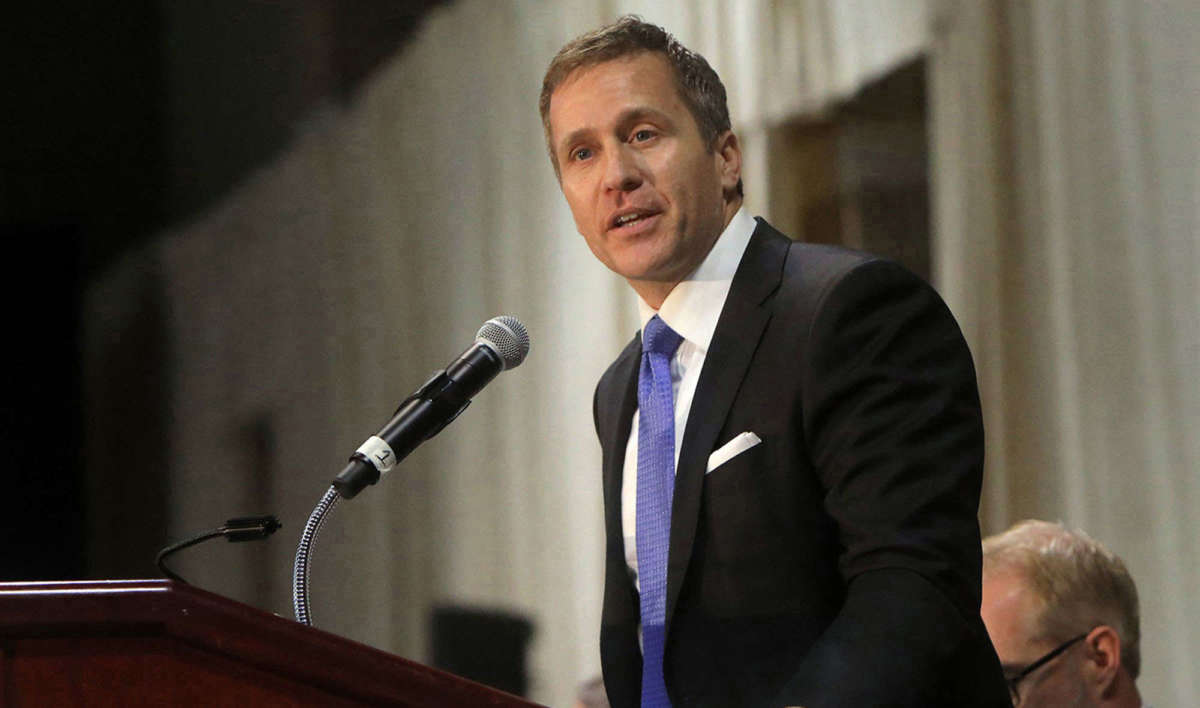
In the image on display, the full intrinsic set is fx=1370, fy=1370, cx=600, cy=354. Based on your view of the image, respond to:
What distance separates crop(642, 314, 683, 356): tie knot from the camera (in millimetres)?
1601

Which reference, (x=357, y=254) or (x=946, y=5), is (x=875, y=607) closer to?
(x=357, y=254)

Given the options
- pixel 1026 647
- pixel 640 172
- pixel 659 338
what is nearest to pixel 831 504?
pixel 659 338

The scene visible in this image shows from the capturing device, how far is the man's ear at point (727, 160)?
1.64 metres

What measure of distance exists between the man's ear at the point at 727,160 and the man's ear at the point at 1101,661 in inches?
40.6

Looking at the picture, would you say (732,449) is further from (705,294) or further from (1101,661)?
(1101,661)

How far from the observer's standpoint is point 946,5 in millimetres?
3777

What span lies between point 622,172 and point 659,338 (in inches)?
7.9

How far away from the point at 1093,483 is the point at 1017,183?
84 cm

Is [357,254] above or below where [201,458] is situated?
above

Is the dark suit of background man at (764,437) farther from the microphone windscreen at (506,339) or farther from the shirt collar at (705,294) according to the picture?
the microphone windscreen at (506,339)

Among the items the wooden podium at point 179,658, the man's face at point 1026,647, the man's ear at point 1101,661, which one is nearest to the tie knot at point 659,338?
the wooden podium at point 179,658

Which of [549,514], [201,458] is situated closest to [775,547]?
[549,514]

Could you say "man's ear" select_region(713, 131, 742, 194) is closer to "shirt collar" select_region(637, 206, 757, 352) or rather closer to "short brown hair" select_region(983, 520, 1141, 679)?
"shirt collar" select_region(637, 206, 757, 352)

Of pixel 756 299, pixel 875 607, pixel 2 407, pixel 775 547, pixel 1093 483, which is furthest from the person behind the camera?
pixel 1093 483
